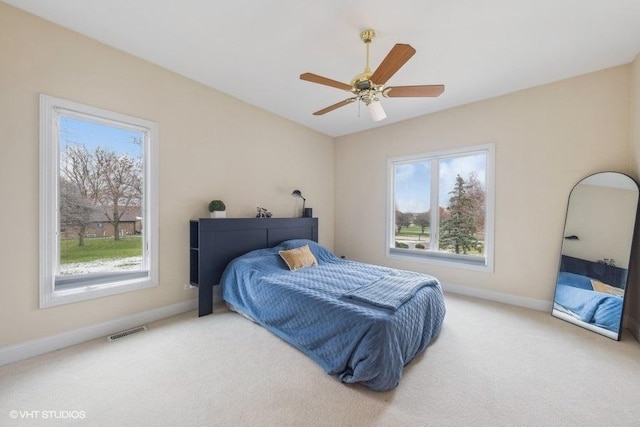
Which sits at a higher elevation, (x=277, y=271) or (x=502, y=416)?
(x=277, y=271)

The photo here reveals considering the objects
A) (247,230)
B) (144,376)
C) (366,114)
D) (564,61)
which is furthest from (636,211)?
(144,376)

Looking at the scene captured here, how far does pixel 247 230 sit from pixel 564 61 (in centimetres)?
398

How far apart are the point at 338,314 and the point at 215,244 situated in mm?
1798

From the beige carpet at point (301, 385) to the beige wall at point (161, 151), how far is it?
1.68 feet

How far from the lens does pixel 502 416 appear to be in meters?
1.51

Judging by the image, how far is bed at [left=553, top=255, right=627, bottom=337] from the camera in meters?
2.46

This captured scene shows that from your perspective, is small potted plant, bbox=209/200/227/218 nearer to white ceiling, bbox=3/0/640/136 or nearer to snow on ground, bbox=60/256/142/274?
snow on ground, bbox=60/256/142/274

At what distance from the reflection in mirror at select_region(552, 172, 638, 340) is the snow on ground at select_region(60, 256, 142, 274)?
15.6 feet

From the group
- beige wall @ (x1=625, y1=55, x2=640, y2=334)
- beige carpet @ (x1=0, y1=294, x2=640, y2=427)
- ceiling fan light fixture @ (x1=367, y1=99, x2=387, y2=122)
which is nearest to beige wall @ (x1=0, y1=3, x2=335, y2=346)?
beige carpet @ (x1=0, y1=294, x2=640, y2=427)

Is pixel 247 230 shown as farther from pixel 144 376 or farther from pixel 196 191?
pixel 144 376

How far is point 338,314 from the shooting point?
6.43 ft

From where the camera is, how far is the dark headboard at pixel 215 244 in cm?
290

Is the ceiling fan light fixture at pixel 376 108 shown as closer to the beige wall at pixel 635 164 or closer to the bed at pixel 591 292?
the beige wall at pixel 635 164

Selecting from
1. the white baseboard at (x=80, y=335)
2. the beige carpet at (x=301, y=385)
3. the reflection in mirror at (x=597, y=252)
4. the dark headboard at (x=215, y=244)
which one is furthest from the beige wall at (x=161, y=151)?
the reflection in mirror at (x=597, y=252)
